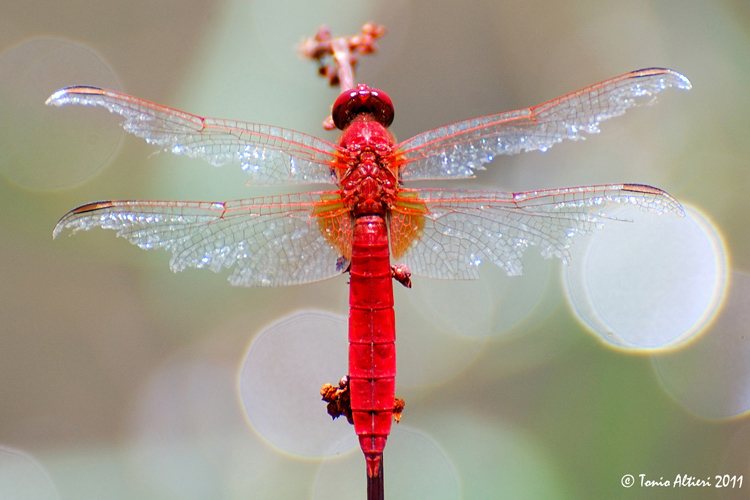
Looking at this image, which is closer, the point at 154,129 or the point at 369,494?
the point at 369,494

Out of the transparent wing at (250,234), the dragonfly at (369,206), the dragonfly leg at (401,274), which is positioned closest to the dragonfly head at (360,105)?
the dragonfly at (369,206)

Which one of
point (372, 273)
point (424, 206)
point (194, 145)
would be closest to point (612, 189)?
point (424, 206)

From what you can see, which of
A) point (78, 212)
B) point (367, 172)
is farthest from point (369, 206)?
point (78, 212)

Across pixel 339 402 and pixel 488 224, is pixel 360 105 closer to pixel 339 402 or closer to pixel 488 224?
pixel 488 224

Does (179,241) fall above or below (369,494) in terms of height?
above

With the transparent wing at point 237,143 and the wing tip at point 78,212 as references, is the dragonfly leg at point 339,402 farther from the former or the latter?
the wing tip at point 78,212

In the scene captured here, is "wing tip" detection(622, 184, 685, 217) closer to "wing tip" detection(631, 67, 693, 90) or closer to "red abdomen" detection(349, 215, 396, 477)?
"wing tip" detection(631, 67, 693, 90)

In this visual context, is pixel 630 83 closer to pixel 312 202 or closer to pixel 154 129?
pixel 312 202
